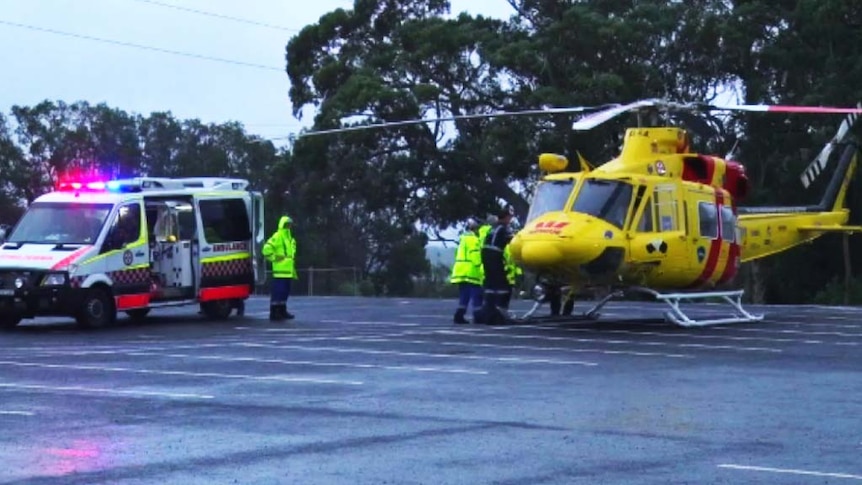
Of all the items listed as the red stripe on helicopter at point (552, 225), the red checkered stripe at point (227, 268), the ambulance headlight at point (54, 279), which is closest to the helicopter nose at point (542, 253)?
the red stripe on helicopter at point (552, 225)

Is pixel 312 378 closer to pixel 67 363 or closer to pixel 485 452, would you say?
pixel 67 363

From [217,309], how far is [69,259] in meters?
3.64

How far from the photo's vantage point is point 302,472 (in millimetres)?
8953

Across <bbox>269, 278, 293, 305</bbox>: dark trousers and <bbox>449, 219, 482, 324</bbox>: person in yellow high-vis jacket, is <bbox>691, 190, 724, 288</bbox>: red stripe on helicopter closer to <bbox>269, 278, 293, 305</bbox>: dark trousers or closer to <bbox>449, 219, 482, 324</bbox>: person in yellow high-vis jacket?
<bbox>449, 219, 482, 324</bbox>: person in yellow high-vis jacket

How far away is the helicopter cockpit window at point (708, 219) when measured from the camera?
22.2 meters

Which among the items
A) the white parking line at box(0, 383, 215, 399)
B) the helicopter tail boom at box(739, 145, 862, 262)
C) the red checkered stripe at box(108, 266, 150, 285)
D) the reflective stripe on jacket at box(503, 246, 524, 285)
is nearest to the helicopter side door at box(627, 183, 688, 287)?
the reflective stripe on jacket at box(503, 246, 524, 285)

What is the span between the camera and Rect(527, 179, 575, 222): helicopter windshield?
840 inches

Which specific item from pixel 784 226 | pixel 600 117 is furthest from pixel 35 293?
pixel 784 226

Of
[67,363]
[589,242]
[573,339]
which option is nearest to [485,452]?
[67,363]

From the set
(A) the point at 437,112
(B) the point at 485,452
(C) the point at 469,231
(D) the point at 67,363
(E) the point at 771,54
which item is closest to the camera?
(B) the point at 485,452

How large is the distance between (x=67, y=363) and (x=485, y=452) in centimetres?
771

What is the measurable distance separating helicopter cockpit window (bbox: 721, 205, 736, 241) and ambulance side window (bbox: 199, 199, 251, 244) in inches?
312

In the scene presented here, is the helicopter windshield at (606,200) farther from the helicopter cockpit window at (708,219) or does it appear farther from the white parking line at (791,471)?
the white parking line at (791,471)

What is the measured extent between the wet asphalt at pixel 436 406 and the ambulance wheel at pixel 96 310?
985 millimetres
